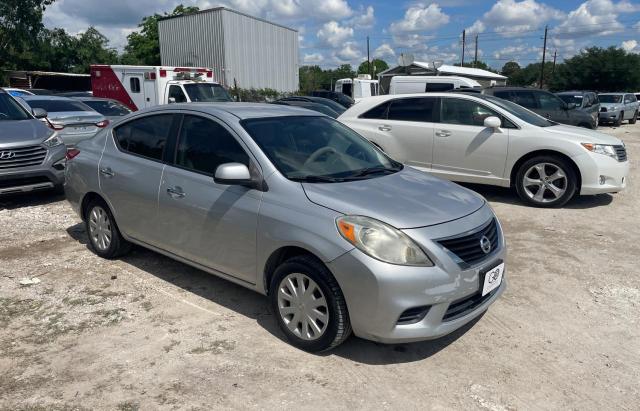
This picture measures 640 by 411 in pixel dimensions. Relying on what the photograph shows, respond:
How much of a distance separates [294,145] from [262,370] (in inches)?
66.6

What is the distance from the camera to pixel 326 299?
325cm

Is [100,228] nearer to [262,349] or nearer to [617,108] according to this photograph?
[262,349]

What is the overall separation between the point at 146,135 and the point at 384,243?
2.67m

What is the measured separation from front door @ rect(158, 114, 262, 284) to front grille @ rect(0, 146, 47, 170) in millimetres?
3962

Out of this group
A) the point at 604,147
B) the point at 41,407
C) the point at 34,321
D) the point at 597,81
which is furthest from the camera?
the point at 597,81

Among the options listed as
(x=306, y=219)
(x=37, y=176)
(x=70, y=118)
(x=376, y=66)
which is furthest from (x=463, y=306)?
(x=376, y=66)

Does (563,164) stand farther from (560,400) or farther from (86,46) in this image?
(86,46)

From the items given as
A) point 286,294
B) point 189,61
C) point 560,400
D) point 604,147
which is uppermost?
point 189,61

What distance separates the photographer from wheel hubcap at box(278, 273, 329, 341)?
10.9ft

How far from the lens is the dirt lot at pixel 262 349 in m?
3.03

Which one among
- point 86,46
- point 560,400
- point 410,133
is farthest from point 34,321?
point 86,46

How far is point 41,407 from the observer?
2.93 metres

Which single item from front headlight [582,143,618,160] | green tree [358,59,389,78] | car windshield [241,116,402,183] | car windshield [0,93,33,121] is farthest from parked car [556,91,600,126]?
green tree [358,59,389,78]

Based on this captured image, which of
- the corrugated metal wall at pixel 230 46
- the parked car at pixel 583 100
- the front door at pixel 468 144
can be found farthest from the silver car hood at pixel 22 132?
the corrugated metal wall at pixel 230 46
